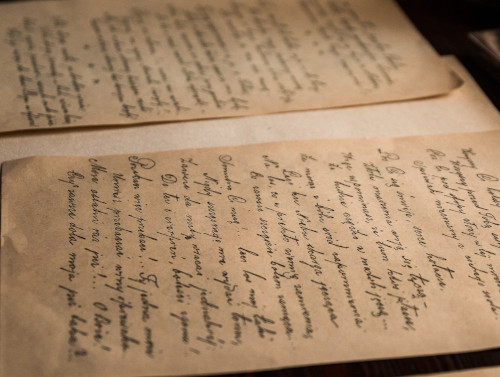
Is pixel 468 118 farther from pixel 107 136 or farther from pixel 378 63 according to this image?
pixel 107 136

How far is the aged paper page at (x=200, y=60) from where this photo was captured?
2.79 ft

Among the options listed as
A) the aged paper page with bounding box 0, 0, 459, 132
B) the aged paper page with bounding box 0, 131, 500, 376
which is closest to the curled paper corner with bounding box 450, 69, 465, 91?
the aged paper page with bounding box 0, 0, 459, 132

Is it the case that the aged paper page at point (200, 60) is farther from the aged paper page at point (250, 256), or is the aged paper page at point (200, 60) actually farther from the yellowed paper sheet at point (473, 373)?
the yellowed paper sheet at point (473, 373)

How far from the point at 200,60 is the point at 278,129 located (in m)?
0.21

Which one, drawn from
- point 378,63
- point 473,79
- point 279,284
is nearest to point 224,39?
point 378,63

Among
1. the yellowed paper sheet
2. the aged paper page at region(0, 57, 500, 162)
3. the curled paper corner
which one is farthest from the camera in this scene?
the curled paper corner

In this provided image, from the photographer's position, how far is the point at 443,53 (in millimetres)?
964

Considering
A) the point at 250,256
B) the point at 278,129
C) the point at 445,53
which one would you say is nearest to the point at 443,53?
the point at 445,53

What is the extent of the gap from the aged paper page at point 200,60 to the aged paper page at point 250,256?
0.35 ft

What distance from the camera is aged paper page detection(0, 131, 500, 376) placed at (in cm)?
57

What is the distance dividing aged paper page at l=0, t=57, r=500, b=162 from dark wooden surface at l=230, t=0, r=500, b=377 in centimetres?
6

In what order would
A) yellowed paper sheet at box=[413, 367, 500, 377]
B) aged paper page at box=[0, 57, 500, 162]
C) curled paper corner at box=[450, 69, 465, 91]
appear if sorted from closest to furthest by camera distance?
yellowed paper sheet at box=[413, 367, 500, 377] < aged paper page at box=[0, 57, 500, 162] < curled paper corner at box=[450, 69, 465, 91]

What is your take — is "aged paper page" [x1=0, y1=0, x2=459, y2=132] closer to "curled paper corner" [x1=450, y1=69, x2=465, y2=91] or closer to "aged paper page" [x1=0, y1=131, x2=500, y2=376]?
"curled paper corner" [x1=450, y1=69, x2=465, y2=91]

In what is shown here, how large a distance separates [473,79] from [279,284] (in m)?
0.48
